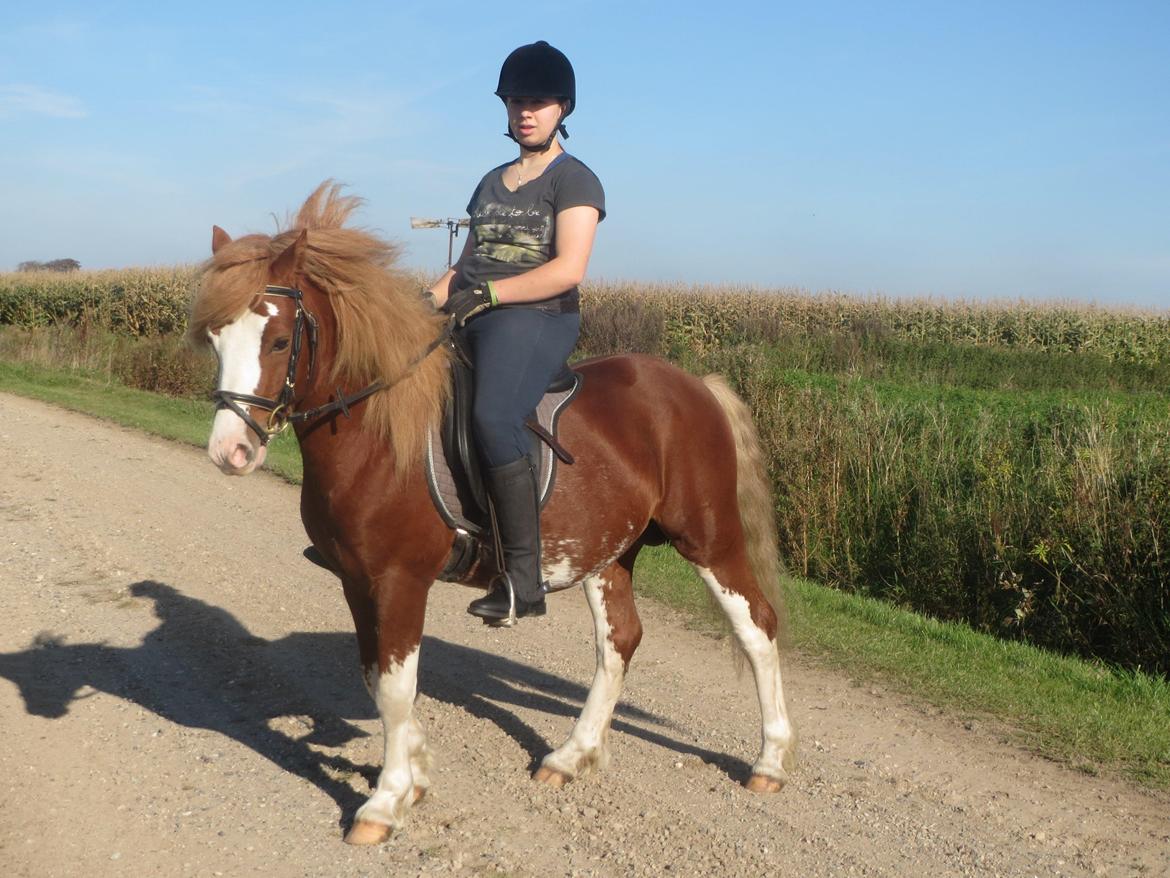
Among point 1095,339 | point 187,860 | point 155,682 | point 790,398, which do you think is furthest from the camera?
point 1095,339

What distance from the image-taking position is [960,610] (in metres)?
10.4

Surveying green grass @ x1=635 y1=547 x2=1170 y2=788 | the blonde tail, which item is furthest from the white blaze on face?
green grass @ x1=635 y1=547 x2=1170 y2=788

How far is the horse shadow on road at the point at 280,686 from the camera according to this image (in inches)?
234

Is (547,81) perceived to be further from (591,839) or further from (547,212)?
(591,839)

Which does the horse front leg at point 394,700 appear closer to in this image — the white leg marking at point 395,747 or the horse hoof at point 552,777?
the white leg marking at point 395,747

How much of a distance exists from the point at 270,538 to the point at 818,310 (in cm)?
2827

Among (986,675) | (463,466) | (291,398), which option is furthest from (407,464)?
(986,675)

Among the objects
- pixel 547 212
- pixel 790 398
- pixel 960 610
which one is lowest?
pixel 960 610

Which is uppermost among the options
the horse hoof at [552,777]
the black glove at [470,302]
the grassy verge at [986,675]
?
the black glove at [470,302]

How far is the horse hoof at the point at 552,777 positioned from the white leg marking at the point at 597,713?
0.02 meters

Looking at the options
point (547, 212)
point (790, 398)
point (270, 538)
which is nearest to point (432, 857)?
point (547, 212)

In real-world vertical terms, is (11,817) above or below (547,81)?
below

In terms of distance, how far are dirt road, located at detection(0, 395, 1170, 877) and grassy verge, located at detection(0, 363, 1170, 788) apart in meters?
0.29

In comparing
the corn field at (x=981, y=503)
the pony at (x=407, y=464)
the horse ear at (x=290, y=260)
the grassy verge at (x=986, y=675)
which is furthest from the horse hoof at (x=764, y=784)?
the corn field at (x=981, y=503)
